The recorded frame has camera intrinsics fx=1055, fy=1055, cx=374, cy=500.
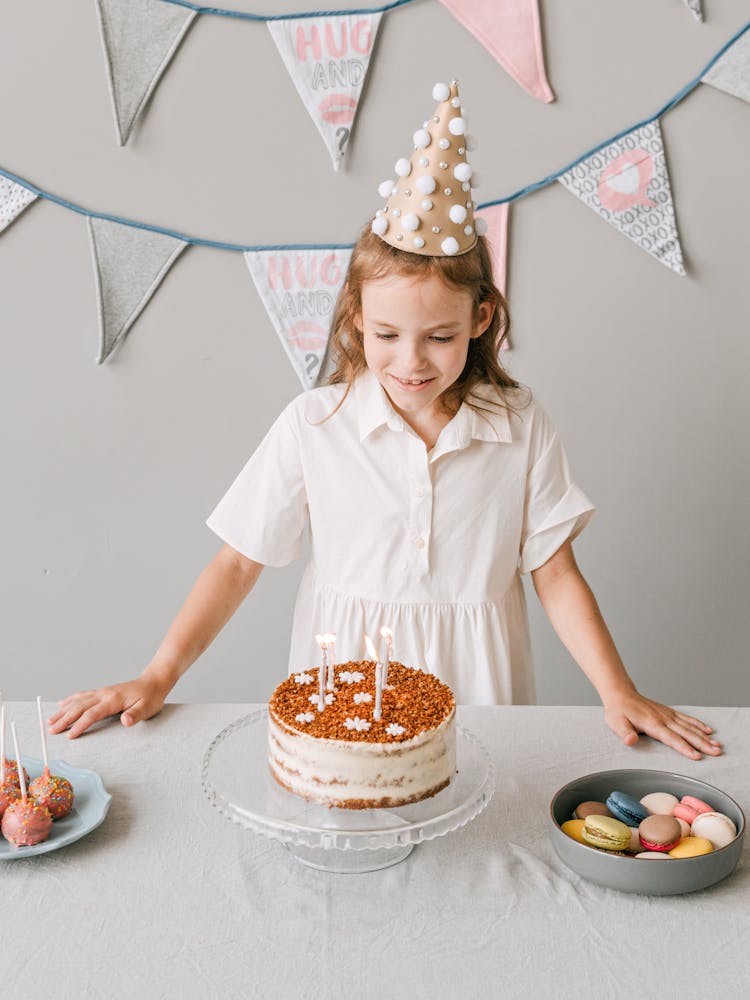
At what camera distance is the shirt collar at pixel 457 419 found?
1480 millimetres

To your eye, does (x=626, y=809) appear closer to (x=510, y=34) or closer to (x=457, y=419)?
(x=457, y=419)

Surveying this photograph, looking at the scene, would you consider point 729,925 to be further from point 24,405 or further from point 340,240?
point 24,405

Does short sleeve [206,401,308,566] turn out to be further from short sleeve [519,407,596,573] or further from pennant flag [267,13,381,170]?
pennant flag [267,13,381,170]

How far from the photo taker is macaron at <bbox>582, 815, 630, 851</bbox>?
887mm

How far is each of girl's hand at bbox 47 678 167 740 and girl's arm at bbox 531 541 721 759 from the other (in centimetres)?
53

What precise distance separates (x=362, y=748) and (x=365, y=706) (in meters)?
0.08

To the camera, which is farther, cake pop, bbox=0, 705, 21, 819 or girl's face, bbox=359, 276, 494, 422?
girl's face, bbox=359, 276, 494, 422

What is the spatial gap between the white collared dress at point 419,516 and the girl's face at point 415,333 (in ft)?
0.42

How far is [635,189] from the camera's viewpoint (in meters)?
2.02

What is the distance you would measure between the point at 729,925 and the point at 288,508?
2.85 feet

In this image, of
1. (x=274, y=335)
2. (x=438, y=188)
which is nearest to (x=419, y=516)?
(x=438, y=188)

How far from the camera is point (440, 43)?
6.56 feet

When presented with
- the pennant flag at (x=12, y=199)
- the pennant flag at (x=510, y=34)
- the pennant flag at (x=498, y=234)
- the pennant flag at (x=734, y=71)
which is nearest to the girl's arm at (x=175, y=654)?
the pennant flag at (x=498, y=234)

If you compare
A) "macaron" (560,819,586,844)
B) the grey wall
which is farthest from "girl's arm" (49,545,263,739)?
the grey wall
